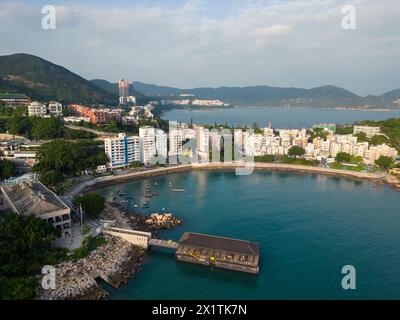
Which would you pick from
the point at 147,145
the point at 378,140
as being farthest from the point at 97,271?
the point at 378,140

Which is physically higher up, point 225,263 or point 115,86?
point 115,86

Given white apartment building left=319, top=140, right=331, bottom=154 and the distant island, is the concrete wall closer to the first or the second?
white apartment building left=319, top=140, right=331, bottom=154

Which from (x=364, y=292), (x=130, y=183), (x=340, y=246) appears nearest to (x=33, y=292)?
(x=364, y=292)

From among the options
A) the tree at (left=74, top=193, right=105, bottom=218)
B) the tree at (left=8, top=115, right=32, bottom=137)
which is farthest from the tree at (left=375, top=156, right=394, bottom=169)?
the tree at (left=8, top=115, right=32, bottom=137)

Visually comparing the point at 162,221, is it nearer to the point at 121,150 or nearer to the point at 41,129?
the point at 121,150

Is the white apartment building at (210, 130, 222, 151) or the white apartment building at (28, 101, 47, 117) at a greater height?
the white apartment building at (28, 101, 47, 117)
